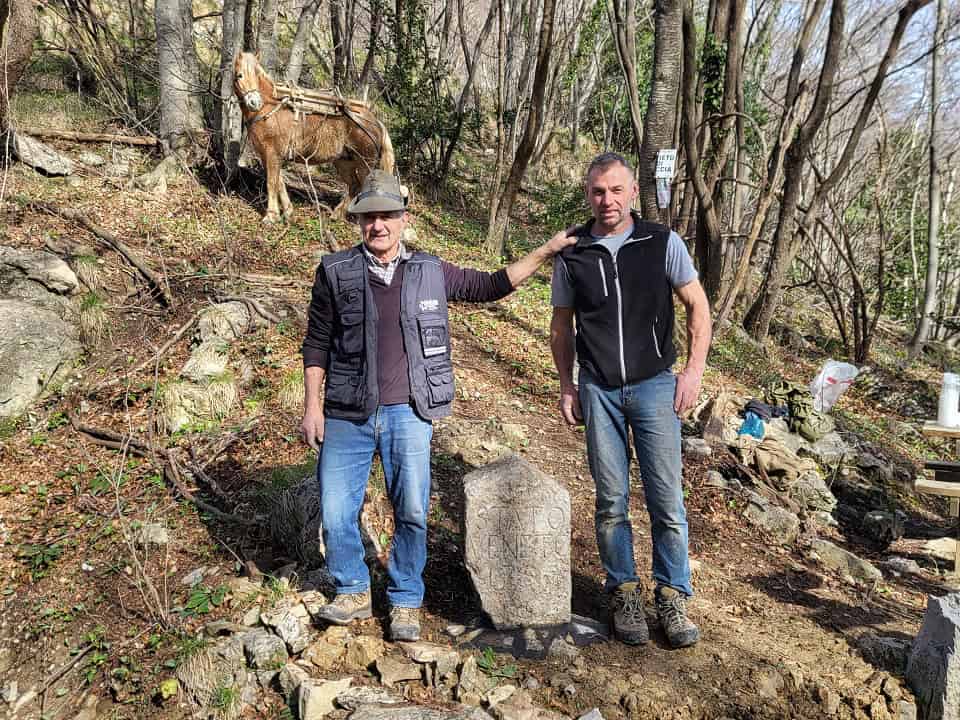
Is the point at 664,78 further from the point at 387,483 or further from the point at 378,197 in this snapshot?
the point at 387,483

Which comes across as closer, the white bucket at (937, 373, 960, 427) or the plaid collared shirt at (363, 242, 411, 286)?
the plaid collared shirt at (363, 242, 411, 286)

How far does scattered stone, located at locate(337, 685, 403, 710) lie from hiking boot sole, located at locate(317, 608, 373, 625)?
34 cm

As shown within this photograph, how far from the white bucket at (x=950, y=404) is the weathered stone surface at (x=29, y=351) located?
7297 mm

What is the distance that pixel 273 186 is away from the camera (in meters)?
8.97

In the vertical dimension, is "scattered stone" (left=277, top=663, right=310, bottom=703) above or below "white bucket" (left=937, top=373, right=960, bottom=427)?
below

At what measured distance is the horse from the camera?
27.0 ft

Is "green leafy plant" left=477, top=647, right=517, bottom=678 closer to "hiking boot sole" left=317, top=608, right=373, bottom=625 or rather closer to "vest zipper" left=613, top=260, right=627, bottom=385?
"hiking boot sole" left=317, top=608, right=373, bottom=625

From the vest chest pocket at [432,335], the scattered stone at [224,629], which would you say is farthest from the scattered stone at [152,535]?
the vest chest pocket at [432,335]

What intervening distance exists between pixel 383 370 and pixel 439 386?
0.26m

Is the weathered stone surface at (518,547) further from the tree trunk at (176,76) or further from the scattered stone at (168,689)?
the tree trunk at (176,76)

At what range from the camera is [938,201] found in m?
12.8

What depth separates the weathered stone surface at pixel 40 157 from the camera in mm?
8258

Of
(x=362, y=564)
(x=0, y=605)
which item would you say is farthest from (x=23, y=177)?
(x=362, y=564)

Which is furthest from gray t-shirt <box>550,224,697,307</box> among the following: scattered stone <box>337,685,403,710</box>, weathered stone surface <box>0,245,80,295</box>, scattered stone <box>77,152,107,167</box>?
scattered stone <box>77,152,107,167</box>
